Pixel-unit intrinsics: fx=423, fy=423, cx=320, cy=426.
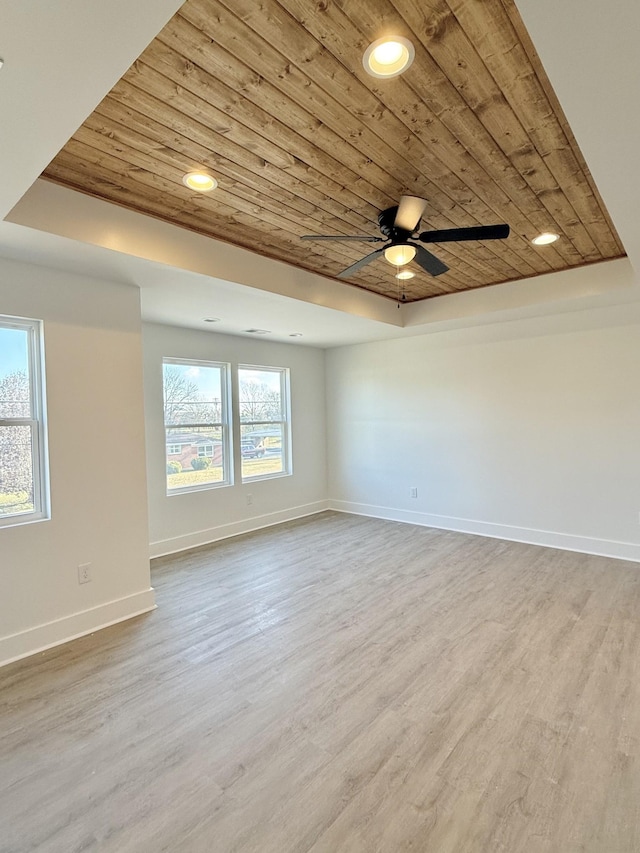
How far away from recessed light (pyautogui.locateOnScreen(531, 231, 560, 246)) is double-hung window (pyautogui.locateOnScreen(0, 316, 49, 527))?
3505 millimetres

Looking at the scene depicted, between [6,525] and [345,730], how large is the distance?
2.32 meters

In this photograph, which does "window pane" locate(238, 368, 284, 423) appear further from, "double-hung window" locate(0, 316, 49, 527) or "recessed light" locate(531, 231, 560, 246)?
"recessed light" locate(531, 231, 560, 246)

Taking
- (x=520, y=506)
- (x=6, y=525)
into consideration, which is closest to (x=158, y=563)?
(x=6, y=525)

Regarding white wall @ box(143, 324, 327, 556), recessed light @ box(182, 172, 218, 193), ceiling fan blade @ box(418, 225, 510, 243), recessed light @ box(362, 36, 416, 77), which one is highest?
recessed light @ box(362, 36, 416, 77)

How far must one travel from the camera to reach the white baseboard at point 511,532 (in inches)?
165

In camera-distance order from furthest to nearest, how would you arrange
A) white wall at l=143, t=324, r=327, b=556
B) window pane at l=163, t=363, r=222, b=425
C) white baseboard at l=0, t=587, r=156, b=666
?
window pane at l=163, t=363, r=222, b=425 → white wall at l=143, t=324, r=327, b=556 → white baseboard at l=0, t=587, r=156, b=666

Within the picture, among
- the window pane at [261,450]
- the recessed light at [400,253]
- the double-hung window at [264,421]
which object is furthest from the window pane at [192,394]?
the recessed light at [400,253]

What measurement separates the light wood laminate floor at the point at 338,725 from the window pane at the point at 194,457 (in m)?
1.44

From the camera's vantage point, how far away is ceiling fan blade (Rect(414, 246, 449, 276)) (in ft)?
8.36

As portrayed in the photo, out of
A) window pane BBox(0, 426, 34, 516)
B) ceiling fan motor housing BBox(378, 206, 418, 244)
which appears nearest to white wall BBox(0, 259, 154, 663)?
window pane BBox(0, 426, 34, 516)

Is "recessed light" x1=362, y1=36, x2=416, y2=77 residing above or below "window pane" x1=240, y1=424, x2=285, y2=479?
above

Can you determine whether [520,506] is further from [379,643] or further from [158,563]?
[158,563]

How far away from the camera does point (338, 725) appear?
6.63 feet

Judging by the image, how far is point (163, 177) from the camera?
224 cm
